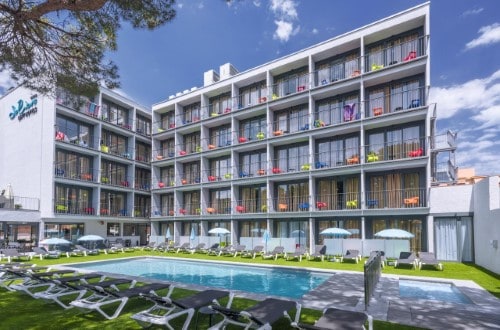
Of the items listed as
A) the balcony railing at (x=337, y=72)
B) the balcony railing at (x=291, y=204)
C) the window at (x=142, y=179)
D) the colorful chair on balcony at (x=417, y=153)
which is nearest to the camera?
the colorful chair on balcony at (x=417, y=153)

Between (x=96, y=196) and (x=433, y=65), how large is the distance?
1010 inches

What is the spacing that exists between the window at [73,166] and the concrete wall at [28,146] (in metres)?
0.98

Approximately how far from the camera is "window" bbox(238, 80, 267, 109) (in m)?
26.7

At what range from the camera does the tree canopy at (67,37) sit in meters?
7.75

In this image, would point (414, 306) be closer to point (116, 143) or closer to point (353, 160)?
point (353, 160)

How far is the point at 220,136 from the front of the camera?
29.1 meters

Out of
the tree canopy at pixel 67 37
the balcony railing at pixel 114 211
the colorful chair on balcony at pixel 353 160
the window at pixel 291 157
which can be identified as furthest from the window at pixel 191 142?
the tree canopy at pixel 67 37

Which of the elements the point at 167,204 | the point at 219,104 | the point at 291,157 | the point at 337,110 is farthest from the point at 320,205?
the point at 167,204

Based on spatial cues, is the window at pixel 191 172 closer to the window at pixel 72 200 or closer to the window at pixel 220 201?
the window at pixel 220 201

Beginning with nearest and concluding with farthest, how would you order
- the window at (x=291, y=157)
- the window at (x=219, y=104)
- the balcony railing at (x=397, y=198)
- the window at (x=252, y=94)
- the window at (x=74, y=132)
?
the balcony railing at (x=397, y=198), the window at (x=291, y=157), the window at (x=74, y=132), the window at (x=252, y=94), the window at (x=219, y=104)

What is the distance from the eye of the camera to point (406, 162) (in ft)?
63.3

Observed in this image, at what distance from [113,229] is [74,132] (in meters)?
8.94

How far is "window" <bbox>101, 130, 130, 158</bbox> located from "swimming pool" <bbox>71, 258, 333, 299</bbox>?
12.8 m

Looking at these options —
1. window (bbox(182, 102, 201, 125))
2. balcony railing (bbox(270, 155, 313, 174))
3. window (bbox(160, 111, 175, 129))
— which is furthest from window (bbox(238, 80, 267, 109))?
window (bbox(160, 111, 175, 129))
